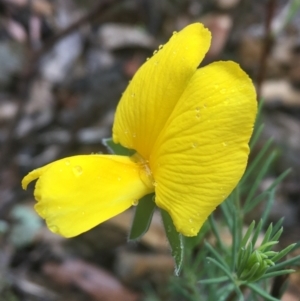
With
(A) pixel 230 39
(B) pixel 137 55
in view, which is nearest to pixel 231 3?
(A) pixel 230 39

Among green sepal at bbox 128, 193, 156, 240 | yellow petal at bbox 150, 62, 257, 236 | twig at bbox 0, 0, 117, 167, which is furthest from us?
twig at bbox 0, 0, 117, 167


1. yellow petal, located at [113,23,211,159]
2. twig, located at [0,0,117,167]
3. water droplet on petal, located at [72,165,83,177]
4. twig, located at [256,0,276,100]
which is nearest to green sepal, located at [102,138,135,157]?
yellow petal, located at [113,23,211,159]

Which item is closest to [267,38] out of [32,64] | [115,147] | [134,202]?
[32,64]

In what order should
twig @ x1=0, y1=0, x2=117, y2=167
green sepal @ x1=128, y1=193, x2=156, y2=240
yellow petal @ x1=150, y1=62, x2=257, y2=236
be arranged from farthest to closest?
twig @ x1=0, y1=0, x2=117, y2=167, green sepal @ x1=128, y1=193, x2=156, y2=240, yellow petal @ x1=150, y1=62, x2=257, y2=236

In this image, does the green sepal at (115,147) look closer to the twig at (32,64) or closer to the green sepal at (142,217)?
the green sepal at (142,217)

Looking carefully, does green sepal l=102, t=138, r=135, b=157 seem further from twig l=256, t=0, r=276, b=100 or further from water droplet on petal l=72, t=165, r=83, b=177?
twig l=256, t=0, r=276, b=100

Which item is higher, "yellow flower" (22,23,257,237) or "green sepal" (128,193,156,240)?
"yellow flower" (22,23,257,237)

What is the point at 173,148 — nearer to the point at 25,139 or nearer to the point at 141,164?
the point at 141,164

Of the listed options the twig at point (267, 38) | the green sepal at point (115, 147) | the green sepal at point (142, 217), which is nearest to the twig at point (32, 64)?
the twig at point (267, 38)
